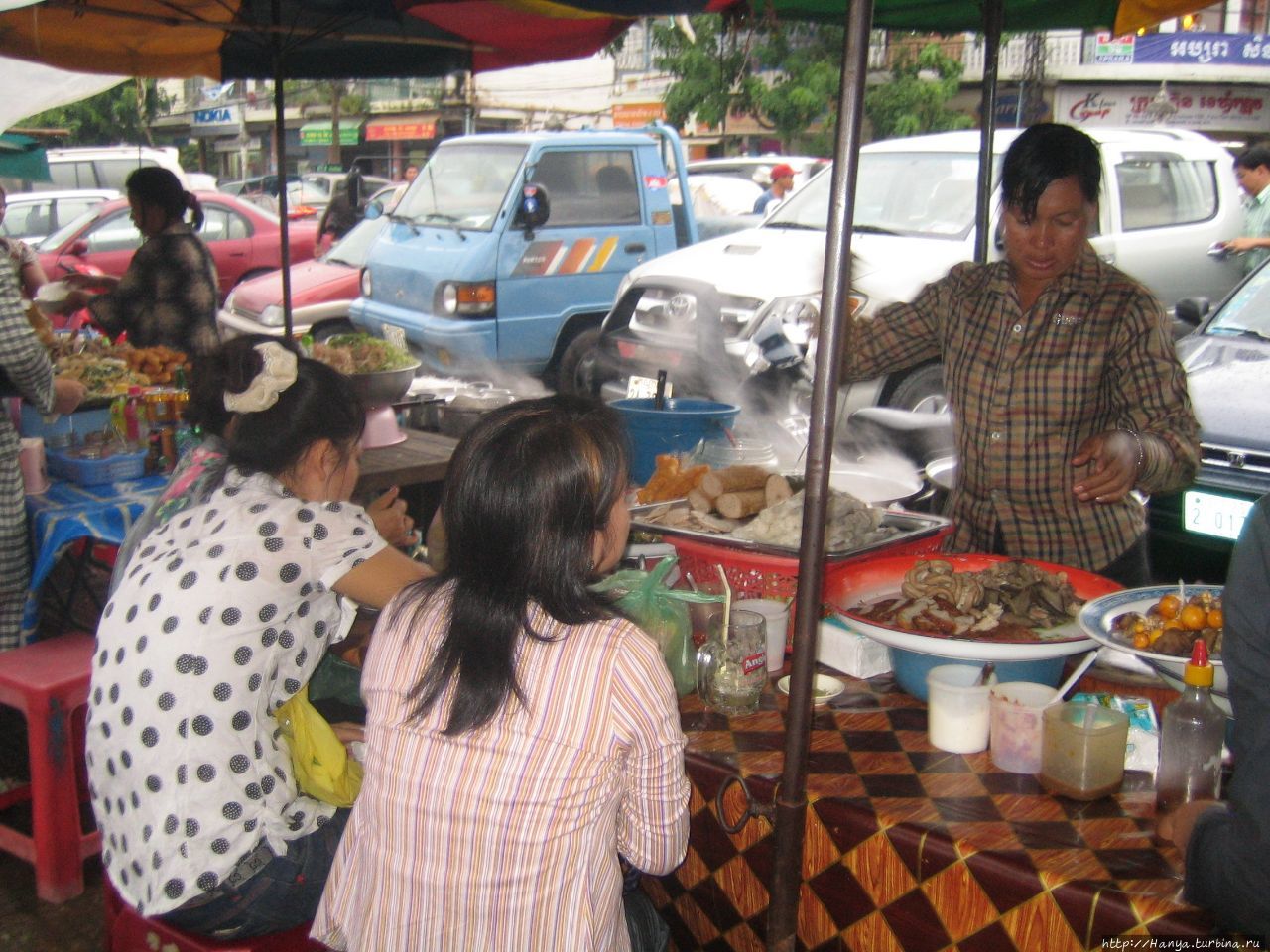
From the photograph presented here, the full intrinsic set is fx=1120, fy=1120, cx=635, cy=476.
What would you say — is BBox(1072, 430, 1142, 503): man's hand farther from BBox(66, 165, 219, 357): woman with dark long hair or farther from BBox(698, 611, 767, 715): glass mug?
BBox(66, 165, 219, 357): woman with dark long hair

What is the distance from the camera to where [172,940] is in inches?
74.2

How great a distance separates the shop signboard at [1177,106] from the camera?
20.8 meters

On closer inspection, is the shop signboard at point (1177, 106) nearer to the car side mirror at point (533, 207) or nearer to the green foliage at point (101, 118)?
the car side mirror at point (533, 207)

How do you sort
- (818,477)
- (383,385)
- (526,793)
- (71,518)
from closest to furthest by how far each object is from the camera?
(526,793) < (818,477) < (71,518) < (383,385)

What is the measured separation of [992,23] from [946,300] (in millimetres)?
1162

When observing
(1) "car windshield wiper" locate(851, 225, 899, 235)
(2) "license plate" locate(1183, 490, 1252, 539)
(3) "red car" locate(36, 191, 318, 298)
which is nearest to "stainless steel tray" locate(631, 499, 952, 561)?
(2) "license plate" locate(1183, 490, 1252, 539)

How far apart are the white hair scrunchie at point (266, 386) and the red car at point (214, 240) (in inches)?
331

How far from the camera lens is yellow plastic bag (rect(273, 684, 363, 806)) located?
6.49 ft

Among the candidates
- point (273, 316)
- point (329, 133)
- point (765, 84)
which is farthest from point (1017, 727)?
point (329, 133)

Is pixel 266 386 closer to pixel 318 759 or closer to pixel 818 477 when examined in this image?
pixel 318 759

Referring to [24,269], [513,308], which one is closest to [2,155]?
[24,269]

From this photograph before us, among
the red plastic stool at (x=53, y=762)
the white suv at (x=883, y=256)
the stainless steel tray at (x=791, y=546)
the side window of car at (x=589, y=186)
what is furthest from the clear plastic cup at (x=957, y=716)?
the side window of car at (x=589, y=186)

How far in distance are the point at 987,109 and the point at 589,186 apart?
5406 mm

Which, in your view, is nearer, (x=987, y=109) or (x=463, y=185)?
(x=987, y=109)
